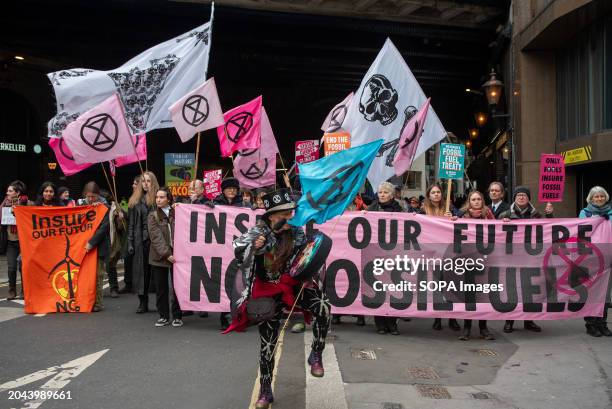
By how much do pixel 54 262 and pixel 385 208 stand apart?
15.9 ft

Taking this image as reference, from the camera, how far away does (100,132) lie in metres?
7.62

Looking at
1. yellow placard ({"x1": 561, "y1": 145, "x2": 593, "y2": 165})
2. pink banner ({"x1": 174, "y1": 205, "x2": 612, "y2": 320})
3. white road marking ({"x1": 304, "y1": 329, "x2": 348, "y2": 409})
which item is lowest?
white road marking ({"x1": 304, "y1": 329, "x2": 348, "y2": 409})

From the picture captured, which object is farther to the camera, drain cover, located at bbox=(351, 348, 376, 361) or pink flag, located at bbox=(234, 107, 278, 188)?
pink flag, located at bbox=(234, 107, 278, 188)

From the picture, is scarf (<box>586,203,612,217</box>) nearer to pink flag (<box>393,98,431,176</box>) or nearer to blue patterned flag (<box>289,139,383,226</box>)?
pink flag (<box>393,98,431,176</box>)

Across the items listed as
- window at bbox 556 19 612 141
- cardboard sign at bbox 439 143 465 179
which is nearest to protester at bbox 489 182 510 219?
cardboard sign at bbox 439 143 465 179

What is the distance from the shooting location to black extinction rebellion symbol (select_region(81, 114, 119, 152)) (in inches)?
298

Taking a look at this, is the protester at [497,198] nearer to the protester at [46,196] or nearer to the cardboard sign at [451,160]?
the cardboard sign at [451,160]

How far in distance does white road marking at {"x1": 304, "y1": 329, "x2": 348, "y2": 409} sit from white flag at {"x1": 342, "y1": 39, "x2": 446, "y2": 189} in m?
3.63

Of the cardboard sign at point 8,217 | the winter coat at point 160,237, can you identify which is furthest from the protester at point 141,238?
the cardboard sign at point 8,217

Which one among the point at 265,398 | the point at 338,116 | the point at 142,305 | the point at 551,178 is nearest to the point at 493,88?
the point at 338,116

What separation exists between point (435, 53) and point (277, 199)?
64.5 ft

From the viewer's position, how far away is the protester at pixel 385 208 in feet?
22.2

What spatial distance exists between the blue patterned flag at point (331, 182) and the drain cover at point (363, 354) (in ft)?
6.33

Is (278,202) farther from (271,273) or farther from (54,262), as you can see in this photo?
(54,262)
